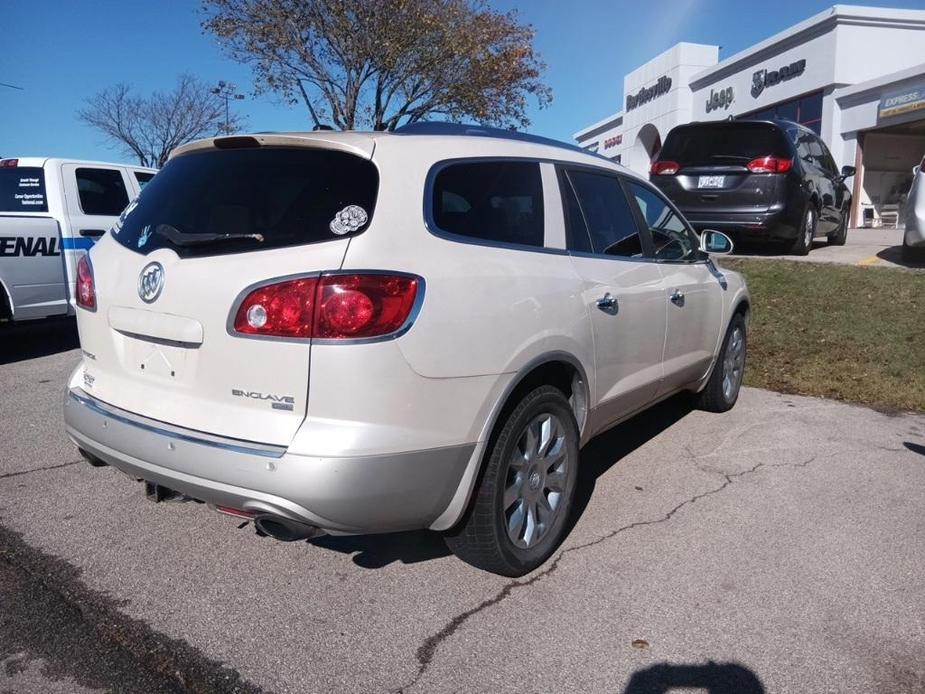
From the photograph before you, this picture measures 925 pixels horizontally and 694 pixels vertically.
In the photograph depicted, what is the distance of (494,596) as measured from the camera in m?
3.15

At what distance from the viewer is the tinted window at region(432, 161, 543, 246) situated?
9.86ft

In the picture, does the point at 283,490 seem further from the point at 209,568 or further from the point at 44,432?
the point at 44,432

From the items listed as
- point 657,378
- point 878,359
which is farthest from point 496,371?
point 878,359

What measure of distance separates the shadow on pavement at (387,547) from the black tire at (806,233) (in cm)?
841

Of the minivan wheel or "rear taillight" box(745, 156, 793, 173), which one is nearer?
"rear taillight" box(745, 156, 793, 173)

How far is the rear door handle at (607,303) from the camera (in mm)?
3660

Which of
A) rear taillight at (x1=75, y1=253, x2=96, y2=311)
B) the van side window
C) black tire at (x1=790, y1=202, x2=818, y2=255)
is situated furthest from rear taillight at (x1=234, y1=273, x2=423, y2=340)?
black tire at (x1=790, y1=202, x2=818, y2=255)

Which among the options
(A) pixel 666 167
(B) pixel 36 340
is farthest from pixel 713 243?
(B) pixel 36 340

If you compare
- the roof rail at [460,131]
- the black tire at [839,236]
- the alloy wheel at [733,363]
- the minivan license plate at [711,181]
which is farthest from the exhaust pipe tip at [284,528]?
the black tire at [839,236]

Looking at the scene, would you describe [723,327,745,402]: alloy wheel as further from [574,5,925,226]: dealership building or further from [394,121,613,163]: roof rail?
[574,5,925,226]: dealership building

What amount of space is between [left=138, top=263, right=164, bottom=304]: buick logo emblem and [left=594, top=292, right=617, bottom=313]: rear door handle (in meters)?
1.88

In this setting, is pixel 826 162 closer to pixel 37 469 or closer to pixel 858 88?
pixel 858 88

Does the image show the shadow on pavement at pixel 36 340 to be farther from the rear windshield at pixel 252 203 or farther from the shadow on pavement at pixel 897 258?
the shadow on pavement at pixel 897 258

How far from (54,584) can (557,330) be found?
7.47 feet
